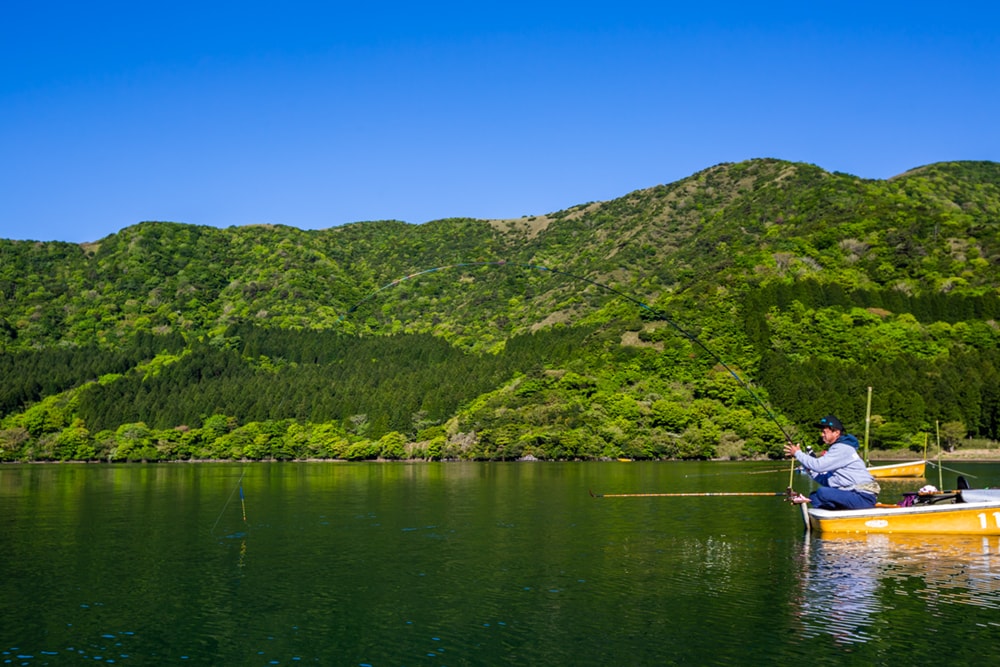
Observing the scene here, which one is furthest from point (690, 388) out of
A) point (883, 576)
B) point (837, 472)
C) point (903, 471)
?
point (883, 576)

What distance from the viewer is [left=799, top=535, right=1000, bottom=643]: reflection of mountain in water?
74.3 ft

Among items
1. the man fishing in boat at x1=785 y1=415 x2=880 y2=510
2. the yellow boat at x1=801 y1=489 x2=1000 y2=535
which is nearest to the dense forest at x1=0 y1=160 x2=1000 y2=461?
the man fishing in boat at x1=785 y1=415 x2=880 y2=510

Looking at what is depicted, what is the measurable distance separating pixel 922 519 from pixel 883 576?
8685 millimetres

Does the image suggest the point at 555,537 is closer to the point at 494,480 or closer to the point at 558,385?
the point at 494,480

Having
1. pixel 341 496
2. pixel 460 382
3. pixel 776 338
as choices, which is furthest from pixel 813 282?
pixel 341 496

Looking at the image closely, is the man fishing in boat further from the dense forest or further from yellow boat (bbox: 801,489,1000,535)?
the dense forest

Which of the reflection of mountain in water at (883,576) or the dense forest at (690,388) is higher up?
the dense forest at (690,388)

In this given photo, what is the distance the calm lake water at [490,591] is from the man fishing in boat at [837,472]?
1.51 meters

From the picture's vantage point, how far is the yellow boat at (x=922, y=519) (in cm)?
3444

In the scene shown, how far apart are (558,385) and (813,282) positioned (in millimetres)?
55057

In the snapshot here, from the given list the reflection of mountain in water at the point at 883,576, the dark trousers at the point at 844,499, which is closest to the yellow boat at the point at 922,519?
the reflection of mountain in water at the point at 883,576

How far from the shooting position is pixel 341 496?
216 ft

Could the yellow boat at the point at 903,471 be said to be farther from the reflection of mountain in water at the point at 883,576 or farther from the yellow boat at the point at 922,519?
the reflection of mountain in water at the point at 883,576

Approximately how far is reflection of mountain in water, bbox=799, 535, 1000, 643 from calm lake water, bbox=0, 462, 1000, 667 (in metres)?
0.11
